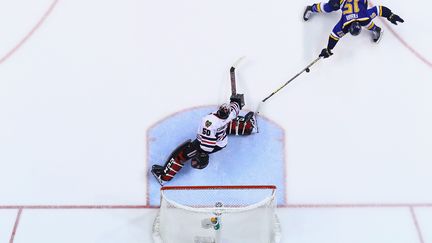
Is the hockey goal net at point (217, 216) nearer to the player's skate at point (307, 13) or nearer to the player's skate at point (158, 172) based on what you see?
the player's skate at point (158, 172)

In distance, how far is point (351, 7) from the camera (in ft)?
19.4

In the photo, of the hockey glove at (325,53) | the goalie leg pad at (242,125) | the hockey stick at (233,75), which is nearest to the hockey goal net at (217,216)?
the goalie leg pad at (242,125)

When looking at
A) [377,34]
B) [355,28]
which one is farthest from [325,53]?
[377,34]

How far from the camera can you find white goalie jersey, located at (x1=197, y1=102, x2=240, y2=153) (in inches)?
216

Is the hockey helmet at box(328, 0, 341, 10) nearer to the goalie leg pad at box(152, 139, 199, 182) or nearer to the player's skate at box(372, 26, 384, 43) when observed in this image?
the player's skate at box(372, 26, 384, 43)

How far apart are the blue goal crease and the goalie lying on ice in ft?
0.34

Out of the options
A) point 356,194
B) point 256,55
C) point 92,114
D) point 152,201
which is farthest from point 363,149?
point 92,114

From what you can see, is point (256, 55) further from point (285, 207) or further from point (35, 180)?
point (35, 180)

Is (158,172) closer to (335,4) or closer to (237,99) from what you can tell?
(237,99)

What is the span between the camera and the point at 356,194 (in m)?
5.93

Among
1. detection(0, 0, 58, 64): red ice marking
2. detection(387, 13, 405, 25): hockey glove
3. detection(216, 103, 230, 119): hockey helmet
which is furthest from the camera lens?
detection(0, 0, 58, 64): red ice marking

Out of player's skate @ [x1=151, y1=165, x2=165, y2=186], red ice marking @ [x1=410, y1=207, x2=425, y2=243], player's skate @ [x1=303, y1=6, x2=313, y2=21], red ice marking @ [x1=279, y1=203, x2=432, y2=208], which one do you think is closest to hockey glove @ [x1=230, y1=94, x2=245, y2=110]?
player's skate @ [x1=151, y1=165, x2=165, y2=186]

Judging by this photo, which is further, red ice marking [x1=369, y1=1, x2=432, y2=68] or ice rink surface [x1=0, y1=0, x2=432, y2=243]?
red ice marking [x1=369, y1=1, x2=432, y2=68]

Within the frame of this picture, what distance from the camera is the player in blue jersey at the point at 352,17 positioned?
233 inches
